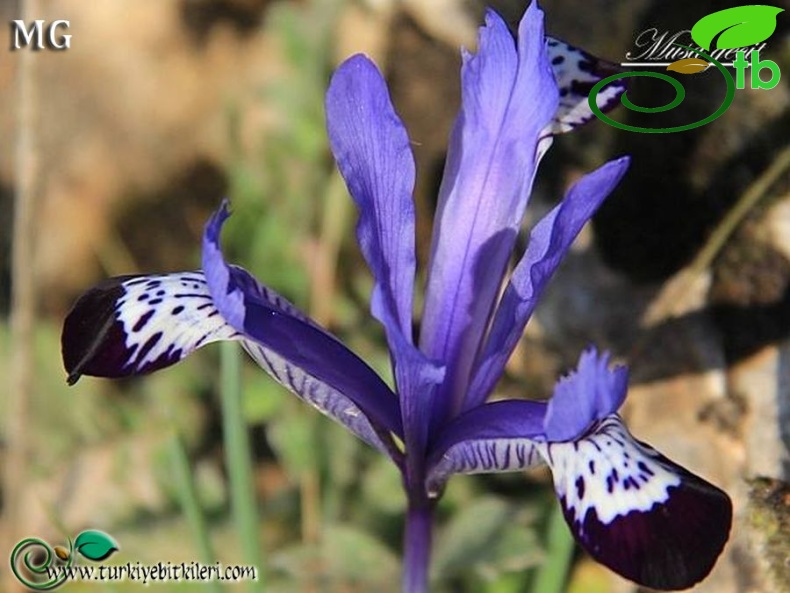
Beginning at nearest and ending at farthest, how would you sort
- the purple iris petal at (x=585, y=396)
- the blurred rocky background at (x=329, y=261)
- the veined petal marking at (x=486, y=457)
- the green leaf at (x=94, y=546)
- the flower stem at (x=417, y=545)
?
the purple iris petal at (x=585, y=396) → the veined petal marking at (x=486, y=457) → the flower stem at (x=417, y=545) → the blurred rocky background at (x=329, y=261) → the green leaf at (x=94, y=546)

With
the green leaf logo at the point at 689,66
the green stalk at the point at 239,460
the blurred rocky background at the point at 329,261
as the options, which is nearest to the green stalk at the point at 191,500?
the green stalk at the point at 239,460

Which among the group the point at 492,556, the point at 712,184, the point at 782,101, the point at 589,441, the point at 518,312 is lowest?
the point at 492,556

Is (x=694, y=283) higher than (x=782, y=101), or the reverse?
(x=782, y=101)

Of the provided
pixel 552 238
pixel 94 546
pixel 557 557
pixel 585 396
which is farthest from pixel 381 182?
pixel 94 546

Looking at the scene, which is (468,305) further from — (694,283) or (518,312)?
(694,283)

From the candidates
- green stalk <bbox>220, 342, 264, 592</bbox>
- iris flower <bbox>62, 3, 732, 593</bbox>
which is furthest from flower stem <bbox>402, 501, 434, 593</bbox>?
green stalk <bbox>220, 342, 264, 592</bbox>

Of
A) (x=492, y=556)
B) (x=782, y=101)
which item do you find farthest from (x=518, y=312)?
(x=782, y=101)

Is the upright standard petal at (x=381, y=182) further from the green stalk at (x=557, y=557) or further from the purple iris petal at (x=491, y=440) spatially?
the green stalk at (x=557, y=557)

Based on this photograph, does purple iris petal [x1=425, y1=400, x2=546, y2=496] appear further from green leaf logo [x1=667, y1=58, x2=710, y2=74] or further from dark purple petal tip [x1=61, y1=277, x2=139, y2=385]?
green leaf logo [x1=667, y1=58, x2=710, y2=74]
